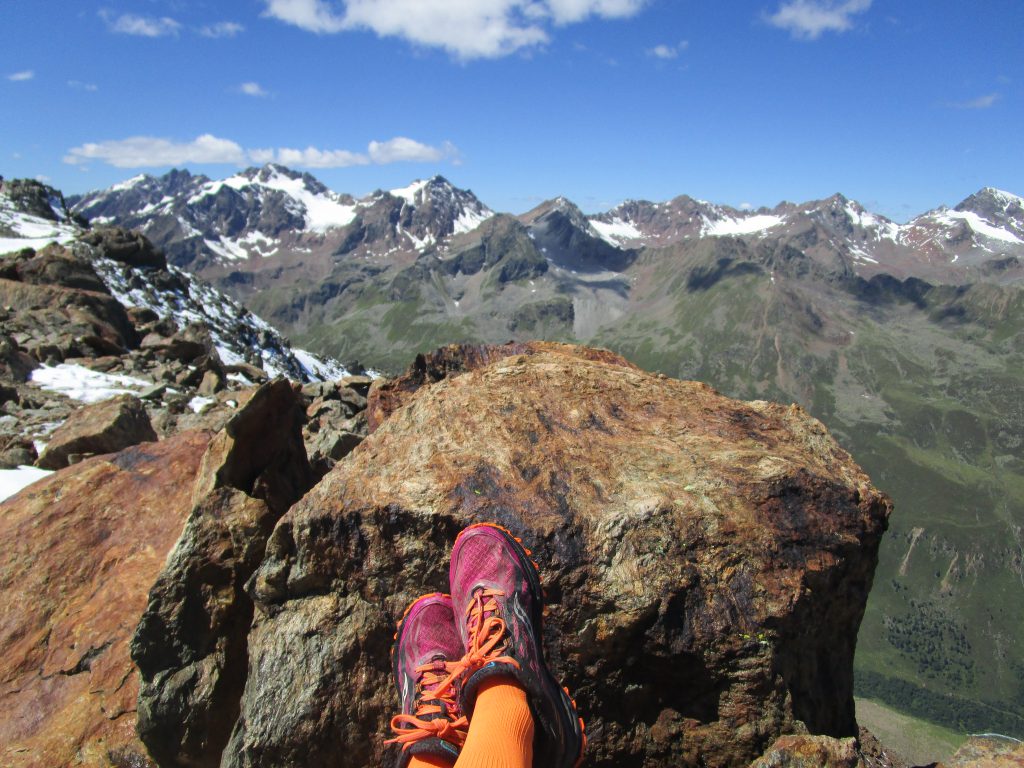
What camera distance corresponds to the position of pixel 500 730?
5.11m

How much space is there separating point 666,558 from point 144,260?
86783 mm

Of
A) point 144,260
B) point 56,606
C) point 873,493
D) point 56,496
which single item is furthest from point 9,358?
point 144,260

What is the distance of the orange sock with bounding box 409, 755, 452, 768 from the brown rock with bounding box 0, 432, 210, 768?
4.01 meters

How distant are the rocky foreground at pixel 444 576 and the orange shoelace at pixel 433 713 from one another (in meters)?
0.60

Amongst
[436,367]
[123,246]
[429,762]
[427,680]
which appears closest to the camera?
[429,762]

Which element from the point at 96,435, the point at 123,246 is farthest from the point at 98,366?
the point at 123,246

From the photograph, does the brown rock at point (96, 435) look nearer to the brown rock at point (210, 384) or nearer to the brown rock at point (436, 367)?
the brown rock at point (436, 367)

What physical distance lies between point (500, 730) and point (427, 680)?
1.34m

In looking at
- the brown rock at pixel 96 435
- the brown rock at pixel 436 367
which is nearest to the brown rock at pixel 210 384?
the brown rock at pixel 96 435

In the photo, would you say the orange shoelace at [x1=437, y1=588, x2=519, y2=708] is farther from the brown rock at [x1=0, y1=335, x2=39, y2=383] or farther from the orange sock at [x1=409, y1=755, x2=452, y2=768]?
the brown rock at [x1=0, y1=335, x2=39, y2=383]

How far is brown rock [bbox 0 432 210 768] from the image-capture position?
7289 millimetres

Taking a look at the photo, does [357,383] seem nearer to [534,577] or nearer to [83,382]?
[83,382]

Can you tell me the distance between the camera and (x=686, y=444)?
8.00 m

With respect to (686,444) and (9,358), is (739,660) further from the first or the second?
(9,358)
